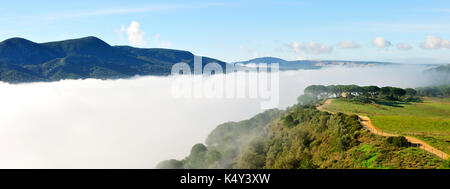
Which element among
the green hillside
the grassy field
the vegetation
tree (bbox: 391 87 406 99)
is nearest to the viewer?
the green hillside

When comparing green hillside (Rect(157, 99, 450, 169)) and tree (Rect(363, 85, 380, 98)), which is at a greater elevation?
tree (Rect(363, 85, 380, 98))

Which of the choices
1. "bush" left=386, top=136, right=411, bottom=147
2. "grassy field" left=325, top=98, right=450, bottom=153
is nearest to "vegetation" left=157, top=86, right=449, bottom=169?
"bush" left=386, top=136, right=411, bottom=147

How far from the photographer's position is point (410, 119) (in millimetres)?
62281

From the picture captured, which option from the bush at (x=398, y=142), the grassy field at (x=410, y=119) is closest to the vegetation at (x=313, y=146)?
the bush at (x=398, y=142)

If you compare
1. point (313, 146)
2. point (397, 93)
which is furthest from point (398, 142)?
point (397, 93)

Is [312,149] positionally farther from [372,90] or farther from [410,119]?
[372,90]

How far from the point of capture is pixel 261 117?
11250cm

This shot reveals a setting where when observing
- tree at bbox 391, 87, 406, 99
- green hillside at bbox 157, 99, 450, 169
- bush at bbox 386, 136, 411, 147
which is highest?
tree at bbox 391, 87, 406, 99

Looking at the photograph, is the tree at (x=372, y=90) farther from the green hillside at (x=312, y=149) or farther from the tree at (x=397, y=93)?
the green hillside at (x=312, y=149)

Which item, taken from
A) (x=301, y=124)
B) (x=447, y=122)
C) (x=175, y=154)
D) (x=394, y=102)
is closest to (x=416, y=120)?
(x=447, y=122)

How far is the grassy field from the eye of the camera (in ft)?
157

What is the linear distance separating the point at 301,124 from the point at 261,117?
40134mm

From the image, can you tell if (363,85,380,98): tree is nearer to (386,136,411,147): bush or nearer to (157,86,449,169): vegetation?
(157,86,449,169): vegetation
